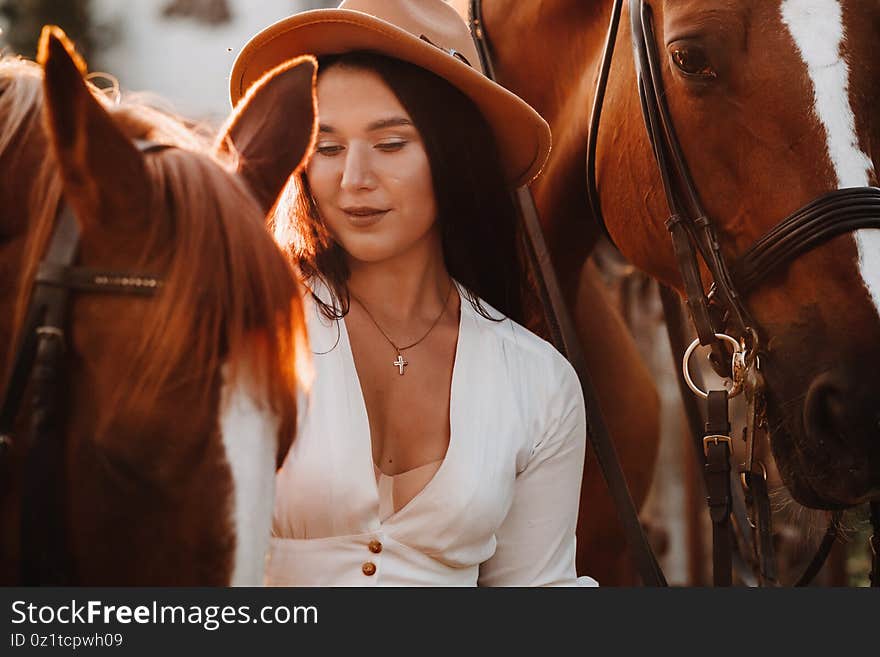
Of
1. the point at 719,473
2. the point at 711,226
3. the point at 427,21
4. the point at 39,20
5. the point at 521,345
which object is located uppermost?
the point at 39,20

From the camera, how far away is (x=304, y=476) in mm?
1557

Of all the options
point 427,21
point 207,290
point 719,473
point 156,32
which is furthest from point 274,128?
point 156,32

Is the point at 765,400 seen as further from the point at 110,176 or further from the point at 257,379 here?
the point at 110,176

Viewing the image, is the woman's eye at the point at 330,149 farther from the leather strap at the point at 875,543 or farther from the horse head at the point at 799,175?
the leather strap at the point at 875,543

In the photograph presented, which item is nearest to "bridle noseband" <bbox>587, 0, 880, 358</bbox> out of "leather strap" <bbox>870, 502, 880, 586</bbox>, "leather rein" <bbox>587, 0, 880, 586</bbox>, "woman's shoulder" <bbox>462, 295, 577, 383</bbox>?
"leather rein" <bbox>587, 0, 880, 586</bbox>

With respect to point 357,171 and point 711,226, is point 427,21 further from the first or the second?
point 711,226

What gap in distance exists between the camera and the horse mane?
3.54 feet

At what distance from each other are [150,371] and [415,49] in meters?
0.88

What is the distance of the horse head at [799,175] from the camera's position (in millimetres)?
1636

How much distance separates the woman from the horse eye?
268 millimetres

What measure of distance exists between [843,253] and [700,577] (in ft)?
9.15

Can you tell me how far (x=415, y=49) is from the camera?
1.76 meters

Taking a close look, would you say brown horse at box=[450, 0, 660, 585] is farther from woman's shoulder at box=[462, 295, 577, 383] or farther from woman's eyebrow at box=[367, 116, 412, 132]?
woman's eyebrow at box=[367, 116, 412, 132]

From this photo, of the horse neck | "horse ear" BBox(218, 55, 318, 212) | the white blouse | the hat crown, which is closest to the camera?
the horse neck
